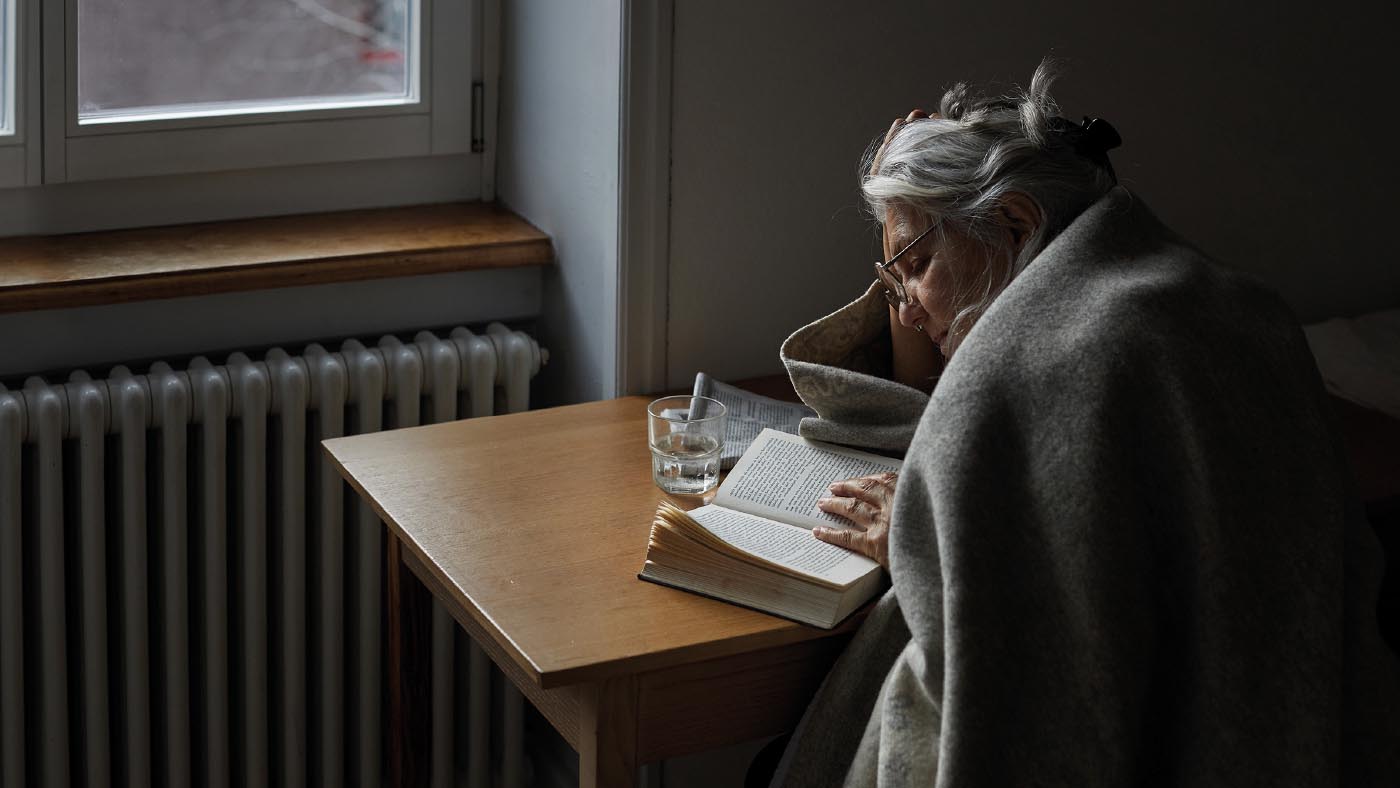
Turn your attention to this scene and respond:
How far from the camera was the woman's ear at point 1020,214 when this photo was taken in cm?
158

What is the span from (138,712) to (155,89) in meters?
0.86

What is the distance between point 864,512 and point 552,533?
33cm

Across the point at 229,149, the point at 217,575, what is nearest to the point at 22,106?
the point at 229,149

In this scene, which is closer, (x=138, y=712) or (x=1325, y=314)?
(x=138, y=712)

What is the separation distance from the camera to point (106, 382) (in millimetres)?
2064

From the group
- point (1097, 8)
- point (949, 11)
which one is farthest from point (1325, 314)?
point (949, 11)

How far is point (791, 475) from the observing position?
1.76 m

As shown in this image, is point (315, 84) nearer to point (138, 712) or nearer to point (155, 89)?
point (155, 89)

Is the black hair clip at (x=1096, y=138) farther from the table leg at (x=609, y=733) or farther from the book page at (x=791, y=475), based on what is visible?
the table leg at (x=609, y=733)

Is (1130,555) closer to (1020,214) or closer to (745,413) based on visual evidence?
(1020,214)

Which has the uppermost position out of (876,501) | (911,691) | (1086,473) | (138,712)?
(1086,473)

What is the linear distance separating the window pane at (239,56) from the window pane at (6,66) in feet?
0.29

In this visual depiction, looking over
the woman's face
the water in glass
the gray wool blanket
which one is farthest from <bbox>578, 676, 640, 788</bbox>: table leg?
the woman's face

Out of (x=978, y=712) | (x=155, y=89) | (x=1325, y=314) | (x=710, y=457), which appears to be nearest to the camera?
(x=978, y=712)
